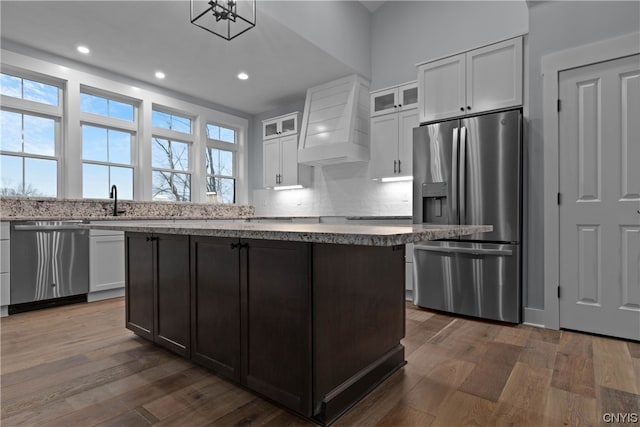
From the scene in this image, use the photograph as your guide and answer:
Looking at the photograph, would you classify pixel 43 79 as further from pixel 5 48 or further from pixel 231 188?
pixel 231 188

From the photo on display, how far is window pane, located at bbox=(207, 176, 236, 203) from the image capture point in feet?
18.9

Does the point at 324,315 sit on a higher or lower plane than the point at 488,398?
higher

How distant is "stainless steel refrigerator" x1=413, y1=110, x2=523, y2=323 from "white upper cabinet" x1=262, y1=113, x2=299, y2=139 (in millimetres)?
2462

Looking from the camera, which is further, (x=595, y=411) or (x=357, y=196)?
(x=357, y=196)

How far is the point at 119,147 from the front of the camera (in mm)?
4664

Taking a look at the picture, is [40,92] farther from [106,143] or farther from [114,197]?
[114,197]

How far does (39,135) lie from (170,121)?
1648 millimetres

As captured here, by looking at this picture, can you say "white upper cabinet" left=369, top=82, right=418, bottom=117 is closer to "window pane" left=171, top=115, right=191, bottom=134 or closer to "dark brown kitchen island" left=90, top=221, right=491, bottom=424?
"dark brown kitchen island" left=90, top=221, right=491, bottom=424

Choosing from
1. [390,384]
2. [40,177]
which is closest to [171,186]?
[40,177]

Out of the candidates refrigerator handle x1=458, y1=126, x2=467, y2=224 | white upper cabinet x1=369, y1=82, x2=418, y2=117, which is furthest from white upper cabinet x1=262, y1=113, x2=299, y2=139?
refrigerator handle x1=458, y1=126, x2=467, y2=224

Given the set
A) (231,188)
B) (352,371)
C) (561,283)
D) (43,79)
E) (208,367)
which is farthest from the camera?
(231,188)

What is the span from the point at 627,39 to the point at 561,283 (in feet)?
6.08

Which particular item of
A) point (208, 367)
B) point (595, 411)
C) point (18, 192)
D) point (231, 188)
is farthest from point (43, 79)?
point (595, 411)

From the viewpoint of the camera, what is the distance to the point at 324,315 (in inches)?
58.0
